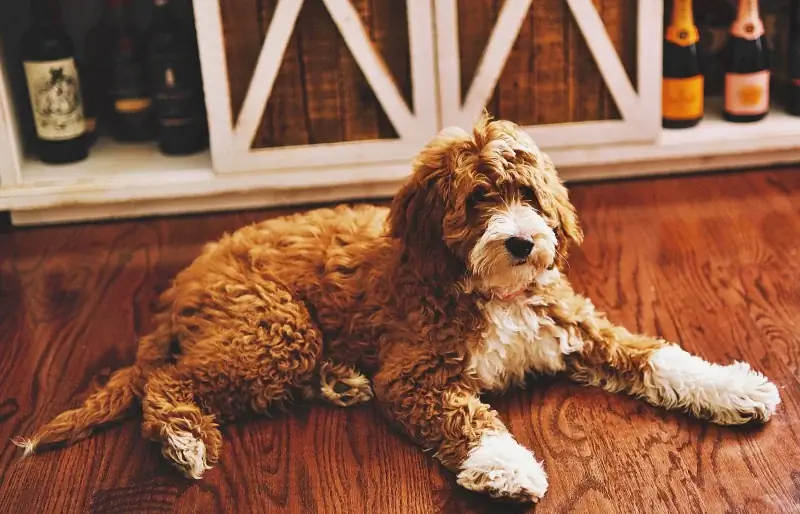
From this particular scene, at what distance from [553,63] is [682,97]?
1.13ft

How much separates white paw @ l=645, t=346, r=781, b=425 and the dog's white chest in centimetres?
14

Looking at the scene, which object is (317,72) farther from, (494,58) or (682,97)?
(682,97)

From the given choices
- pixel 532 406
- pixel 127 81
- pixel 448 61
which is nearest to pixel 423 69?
pixel 448 61

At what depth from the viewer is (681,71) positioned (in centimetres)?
252

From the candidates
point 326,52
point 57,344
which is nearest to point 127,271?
point 57,344

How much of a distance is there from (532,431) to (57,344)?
93cm

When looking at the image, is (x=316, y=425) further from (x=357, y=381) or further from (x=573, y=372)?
(x=573, y=372)

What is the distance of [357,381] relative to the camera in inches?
66.7

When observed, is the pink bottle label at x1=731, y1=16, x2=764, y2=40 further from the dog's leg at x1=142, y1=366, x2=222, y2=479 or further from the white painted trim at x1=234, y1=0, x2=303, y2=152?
the dog's leg at x1=142, y1=366, x2=222, y2=479

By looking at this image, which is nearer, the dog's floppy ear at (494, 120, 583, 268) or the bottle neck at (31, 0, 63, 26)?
the dog's floppy ear at (494, 120, 583, 268)

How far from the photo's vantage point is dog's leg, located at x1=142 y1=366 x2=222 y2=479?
1.55 meters

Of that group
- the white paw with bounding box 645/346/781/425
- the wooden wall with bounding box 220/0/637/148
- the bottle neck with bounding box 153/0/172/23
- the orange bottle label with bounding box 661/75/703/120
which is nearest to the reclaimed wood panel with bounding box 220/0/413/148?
the wooden wall with bounding box 220/0/637/148

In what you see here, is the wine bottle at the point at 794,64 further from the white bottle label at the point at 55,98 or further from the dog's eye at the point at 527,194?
the white bottle label at the point at 55,98

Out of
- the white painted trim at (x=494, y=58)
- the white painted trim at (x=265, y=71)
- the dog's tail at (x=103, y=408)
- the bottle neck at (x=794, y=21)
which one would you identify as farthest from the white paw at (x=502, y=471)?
the bottle neck at (x=794, y=21)
